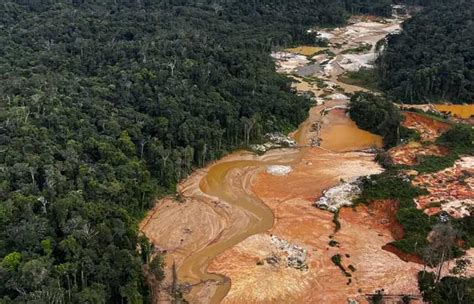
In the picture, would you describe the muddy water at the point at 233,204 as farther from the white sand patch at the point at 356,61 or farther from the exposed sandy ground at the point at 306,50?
the exposed sandy ground at the point at 306,50

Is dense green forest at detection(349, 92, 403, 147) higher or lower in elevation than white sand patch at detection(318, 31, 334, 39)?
lower

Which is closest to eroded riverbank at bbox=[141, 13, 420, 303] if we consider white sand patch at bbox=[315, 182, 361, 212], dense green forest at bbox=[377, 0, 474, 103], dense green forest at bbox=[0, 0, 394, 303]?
white sand patch at bbox=[315, 182, 361, 212]

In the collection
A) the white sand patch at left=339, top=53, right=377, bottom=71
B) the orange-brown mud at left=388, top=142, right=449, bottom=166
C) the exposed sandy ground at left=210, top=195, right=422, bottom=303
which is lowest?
the exposed sandy ground at left=210, top=195, right=422, bottom=303

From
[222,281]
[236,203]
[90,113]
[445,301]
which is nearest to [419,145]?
[236,203]

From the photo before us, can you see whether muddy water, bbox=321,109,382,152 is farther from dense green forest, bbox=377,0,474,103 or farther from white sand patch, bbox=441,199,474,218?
white sand patch, bbox=441,199,474,218

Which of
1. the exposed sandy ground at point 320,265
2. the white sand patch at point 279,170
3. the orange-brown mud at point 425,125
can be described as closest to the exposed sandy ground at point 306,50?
the orange-brown mud at point 425,125

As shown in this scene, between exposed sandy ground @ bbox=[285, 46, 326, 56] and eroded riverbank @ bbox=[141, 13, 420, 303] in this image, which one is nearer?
eroded riverbank @ bbox=[141, 13, 420, 303]

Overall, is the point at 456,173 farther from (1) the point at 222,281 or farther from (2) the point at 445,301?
(1) the point at 222,281

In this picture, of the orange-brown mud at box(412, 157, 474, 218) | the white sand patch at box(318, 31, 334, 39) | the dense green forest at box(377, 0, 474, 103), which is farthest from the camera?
the white sand patch at box(318, 31, 334, 39)
